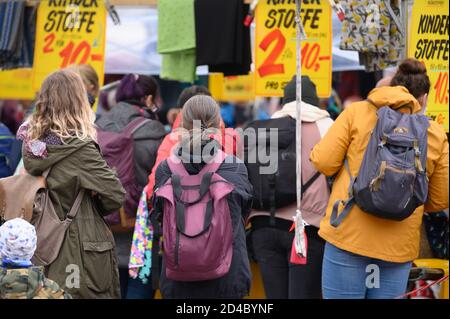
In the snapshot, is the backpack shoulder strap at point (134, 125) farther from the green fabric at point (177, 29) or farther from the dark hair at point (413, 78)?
the dark hair at point (413, 78)

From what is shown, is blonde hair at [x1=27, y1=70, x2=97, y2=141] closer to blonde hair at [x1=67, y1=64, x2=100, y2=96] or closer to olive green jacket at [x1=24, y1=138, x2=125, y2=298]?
olive green jacket at [x1=24, y1=138, x2=125, y2=298]

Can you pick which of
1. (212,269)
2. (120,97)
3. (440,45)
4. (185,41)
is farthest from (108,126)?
(440,45)

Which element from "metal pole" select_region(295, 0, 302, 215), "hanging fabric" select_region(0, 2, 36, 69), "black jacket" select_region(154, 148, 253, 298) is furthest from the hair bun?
"hanging fabric" select_region(0, 2, 36, 69)

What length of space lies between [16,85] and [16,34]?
6.65 ft

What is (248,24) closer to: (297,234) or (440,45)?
(440,45)

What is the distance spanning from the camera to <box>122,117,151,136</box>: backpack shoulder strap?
626 centimetres

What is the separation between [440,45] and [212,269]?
2.71 meters

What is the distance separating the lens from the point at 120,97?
21.6 feet

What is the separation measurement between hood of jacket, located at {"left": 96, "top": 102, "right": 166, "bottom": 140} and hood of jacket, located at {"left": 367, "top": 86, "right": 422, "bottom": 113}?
1.76 meters

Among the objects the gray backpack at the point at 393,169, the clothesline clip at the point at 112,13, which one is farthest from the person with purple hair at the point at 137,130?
the gray backpack at the point at 393,169

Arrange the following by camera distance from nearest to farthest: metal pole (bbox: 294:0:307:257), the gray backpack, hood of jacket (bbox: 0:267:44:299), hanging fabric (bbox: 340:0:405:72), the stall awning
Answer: hood of jacket (bbox: 0:267:44:299) < the gray backpack < metal pole (bbox: 294:0:307:257) < hanging fabric (bbox: 340:0:405:72) < the stall awning

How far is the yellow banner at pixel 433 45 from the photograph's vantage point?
634cm

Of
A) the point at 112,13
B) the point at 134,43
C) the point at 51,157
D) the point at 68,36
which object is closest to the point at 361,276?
the point at 51,157
